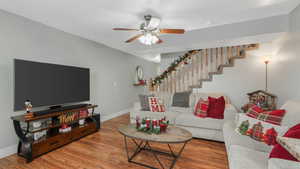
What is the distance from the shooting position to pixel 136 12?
7.59 feet

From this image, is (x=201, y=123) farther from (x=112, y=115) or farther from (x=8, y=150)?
(x=8, y=150)

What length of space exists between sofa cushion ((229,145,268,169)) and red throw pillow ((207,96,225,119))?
4.25ft

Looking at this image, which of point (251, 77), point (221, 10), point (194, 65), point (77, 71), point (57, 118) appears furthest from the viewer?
point (194, 65)

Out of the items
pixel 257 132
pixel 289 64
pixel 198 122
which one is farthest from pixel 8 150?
pixel 289 64

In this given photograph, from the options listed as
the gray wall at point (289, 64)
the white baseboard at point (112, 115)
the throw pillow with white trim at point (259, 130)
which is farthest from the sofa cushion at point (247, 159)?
the white baseboard at point (112, 115)

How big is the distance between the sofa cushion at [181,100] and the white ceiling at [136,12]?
1.39 m

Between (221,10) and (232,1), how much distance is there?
0.26 metres

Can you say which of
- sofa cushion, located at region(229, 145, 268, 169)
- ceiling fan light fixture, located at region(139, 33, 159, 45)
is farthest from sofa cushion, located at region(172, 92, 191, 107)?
sofa cushion, located at region(229, 145, 268, 169)

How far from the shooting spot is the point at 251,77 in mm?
3445

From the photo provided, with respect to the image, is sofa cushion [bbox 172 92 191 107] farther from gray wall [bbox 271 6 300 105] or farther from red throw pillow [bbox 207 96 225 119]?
gray wall [bbox 271 6 300 105]

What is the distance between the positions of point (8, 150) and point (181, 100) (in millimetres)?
3475

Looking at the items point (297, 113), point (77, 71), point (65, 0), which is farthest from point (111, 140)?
point (297, 113)

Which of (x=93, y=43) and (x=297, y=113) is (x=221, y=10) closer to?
(x=297, y=113)

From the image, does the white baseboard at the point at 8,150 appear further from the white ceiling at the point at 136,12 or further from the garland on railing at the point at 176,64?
the garland on railing at the point at 176,64
